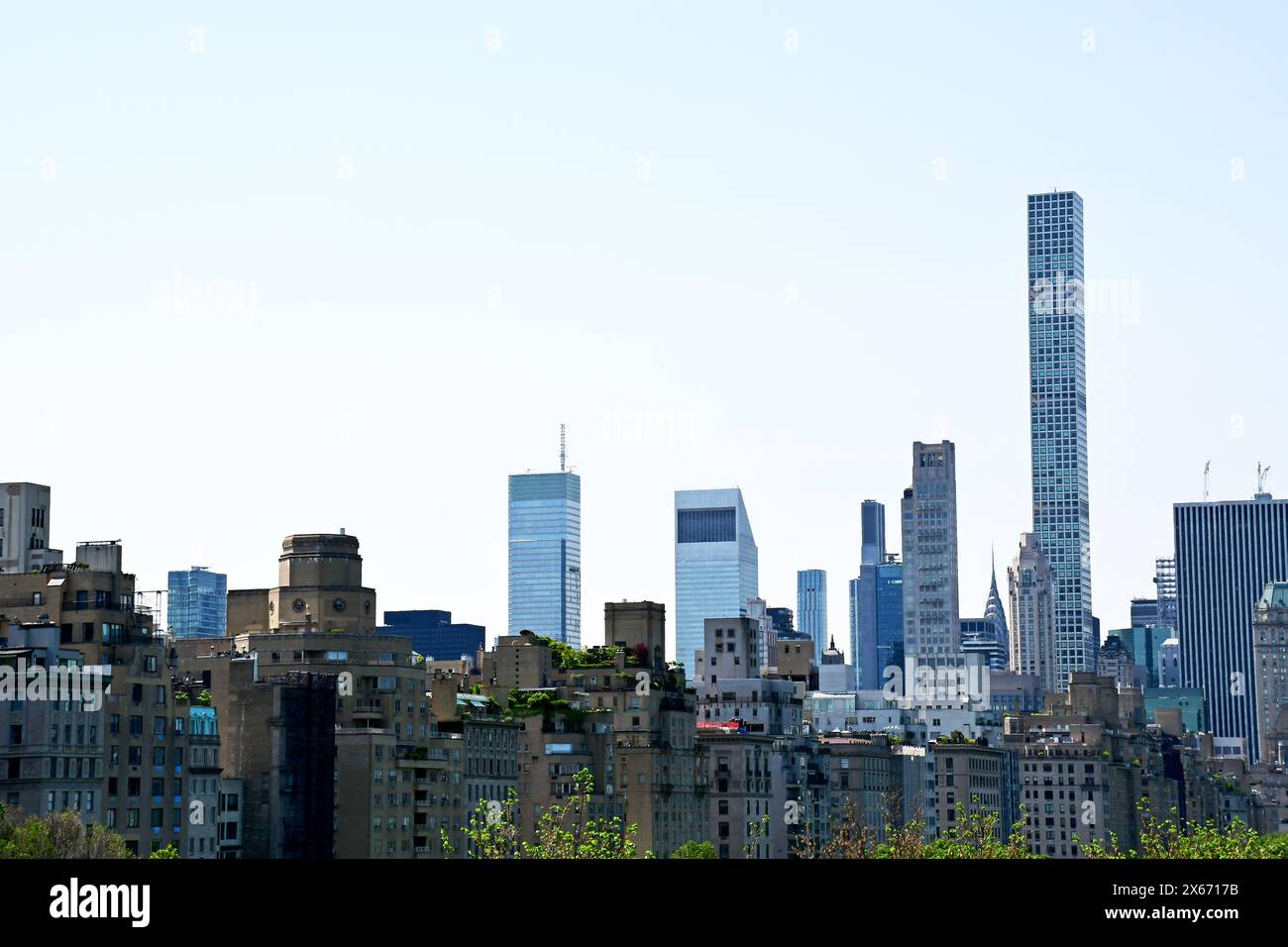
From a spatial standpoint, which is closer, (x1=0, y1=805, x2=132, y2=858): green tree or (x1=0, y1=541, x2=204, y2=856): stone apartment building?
(x1=0, y1=805, x2=132, y2=858): green tree

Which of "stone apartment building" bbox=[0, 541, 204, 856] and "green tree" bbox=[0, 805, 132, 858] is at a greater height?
"stone apartment building" bbox=[0, 541, 204, 856]

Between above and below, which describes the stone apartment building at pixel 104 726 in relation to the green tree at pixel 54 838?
above

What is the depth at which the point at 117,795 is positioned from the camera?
17362 cm

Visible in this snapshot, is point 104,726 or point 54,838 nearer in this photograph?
point 54,838

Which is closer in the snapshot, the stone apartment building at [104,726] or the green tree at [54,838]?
the green tree at [54,838]

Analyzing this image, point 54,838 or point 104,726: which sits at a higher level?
point 104,726
